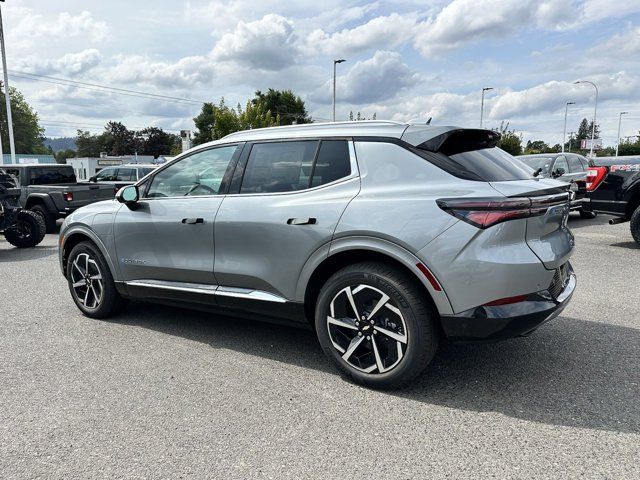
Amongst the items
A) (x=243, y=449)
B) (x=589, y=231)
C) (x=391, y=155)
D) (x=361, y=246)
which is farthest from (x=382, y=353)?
(x=589, y=231)

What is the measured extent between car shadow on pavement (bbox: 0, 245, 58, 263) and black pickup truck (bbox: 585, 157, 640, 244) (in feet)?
32.3

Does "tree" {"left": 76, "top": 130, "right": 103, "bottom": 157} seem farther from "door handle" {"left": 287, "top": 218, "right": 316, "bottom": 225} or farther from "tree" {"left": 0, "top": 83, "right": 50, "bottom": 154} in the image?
"door handle" {"left": 287, "top": 218, "right": 316, "bottom": 225}

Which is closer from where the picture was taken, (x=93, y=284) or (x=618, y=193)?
(x=93, y=284)

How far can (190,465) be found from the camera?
246 centimetres

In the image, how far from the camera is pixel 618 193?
8.23 metres

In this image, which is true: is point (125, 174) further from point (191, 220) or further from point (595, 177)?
point (595, 177)

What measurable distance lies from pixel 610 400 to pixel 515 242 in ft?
3.98

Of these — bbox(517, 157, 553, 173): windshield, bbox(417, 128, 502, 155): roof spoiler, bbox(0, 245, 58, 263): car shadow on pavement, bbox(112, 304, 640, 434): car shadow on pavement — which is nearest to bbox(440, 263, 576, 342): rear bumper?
bbox(112, 304, 640, 434): car shadow on pavement

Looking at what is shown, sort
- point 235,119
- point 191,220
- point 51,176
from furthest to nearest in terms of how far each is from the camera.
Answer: point 235,119 < point 51,176 < point 191,220

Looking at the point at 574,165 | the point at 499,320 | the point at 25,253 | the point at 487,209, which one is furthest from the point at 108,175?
the point at 499,320

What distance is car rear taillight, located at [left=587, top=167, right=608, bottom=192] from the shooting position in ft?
27.7

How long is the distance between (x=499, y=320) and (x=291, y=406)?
136 cm

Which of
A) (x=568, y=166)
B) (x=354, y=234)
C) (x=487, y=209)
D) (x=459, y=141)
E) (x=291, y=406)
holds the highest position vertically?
(x=459, y=141)

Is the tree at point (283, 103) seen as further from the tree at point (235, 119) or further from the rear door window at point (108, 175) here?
the rear door window at point (108, 175)
